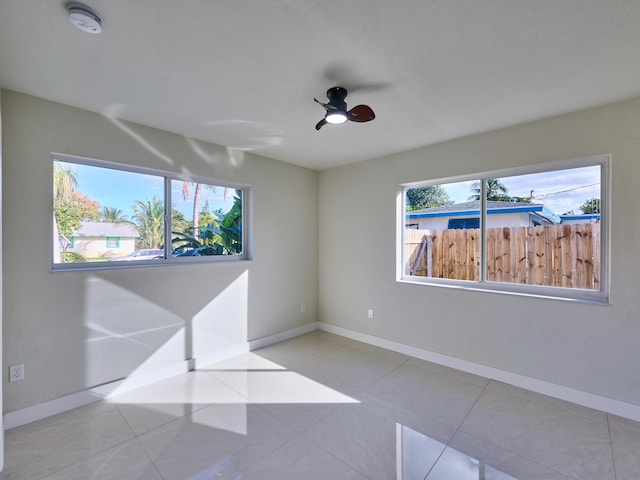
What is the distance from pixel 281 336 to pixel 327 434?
210cm

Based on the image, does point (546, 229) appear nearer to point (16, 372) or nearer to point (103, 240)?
point (103, 240)

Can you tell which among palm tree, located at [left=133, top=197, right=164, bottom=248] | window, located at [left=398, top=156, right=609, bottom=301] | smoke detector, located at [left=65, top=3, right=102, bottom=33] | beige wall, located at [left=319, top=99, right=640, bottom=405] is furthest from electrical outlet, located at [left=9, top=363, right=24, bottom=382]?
window, located at [left=398, top=156, right=609, bottom=301]

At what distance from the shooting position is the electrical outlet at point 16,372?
2.22 metres

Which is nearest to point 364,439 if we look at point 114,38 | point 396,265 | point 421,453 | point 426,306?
point 421,453

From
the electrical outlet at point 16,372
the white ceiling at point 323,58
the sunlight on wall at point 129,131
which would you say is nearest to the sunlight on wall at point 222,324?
the electrical outlet at point 16,372

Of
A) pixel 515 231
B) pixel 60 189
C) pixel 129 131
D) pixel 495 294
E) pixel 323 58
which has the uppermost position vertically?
pixel 323 58

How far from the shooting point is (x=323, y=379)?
303 centimetres

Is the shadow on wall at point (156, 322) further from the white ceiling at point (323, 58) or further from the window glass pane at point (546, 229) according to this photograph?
the window glass pane at point (546, 229)

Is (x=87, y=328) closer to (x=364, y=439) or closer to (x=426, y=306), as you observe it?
(x=364, y=439)

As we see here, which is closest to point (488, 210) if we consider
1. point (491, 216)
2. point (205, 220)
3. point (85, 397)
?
point (491, 216)

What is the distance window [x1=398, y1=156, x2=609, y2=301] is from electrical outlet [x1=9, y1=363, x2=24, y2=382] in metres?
3.72

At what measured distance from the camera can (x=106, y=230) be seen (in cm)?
276

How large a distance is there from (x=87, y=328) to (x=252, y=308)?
1.72 meters

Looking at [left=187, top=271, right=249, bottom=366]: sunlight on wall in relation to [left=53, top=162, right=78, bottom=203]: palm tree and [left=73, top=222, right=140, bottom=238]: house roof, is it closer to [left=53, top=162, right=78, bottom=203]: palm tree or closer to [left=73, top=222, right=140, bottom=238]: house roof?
[left=73, top=222, right=140, bottom=238]: house roof
